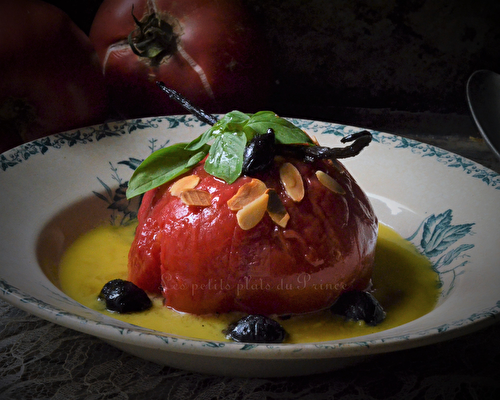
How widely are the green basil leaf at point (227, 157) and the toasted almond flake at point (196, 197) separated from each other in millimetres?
48

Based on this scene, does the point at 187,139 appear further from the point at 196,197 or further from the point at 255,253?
the point at 255,253

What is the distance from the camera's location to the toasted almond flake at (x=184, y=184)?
1.21 metres

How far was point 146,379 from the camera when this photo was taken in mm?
957

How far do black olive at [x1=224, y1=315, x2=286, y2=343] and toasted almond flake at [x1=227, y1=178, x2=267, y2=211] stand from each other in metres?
0.23

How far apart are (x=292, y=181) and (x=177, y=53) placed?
1097 millimetres

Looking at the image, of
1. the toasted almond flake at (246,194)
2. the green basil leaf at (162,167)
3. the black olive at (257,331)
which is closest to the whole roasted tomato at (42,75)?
the green basil leaf at (162,167)

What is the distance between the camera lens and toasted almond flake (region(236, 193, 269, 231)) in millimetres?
1114

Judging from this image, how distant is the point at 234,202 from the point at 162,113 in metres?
1.10

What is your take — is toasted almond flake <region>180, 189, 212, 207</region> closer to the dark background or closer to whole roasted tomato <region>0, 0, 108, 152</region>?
whole roasted tomato <region>0, 0, 108, 152</region>

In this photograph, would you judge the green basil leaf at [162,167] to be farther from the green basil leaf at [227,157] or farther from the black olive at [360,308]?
the black olive at [360,308]

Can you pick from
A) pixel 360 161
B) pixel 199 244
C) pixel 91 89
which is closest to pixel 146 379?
pixel 199 244

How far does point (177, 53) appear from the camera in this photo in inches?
81.6

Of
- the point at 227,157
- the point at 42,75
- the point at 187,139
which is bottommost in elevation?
the point at 187,139

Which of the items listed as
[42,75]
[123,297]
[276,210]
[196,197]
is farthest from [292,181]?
[42,75]
